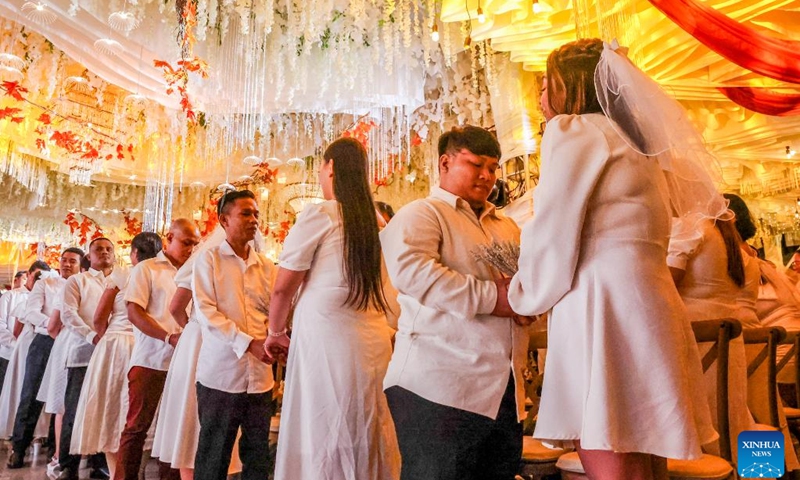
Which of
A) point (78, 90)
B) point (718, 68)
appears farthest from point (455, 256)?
point (78, 90)

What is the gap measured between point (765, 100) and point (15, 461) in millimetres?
6703

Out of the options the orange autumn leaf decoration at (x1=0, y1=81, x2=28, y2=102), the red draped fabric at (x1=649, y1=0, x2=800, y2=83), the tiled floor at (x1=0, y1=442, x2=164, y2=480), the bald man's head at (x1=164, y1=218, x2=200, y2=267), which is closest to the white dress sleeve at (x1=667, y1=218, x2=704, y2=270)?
the red draped fabric at (x1=649, y1=0, x2=800, y2=83)

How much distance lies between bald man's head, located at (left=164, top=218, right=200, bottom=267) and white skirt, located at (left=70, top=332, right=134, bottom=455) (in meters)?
0.71

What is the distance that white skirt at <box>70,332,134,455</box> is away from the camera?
131 inches

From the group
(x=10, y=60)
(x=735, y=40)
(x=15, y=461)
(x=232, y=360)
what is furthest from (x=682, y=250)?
(x=10, y=60)

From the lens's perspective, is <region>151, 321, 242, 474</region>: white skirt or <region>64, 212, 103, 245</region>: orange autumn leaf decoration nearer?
<region>151, 321, 242, 474</region>: white skirt

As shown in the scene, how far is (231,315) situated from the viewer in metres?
2.42

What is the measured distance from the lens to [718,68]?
5086 mm

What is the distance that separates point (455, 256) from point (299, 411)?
75 cm

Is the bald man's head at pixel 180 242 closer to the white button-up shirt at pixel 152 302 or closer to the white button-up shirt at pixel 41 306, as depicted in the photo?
the white button-up shirt at pixel 152 302

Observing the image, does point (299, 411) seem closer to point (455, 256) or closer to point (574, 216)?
point (455, 256)

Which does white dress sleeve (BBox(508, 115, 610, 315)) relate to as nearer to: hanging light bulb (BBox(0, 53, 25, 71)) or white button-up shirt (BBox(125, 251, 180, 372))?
white button-up shirt (BBox(125, 251, 180, 372))

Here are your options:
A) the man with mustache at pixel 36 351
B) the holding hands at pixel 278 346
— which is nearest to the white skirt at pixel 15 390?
the man with mustache at pixel 36 351

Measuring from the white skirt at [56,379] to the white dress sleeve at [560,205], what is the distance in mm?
3896
